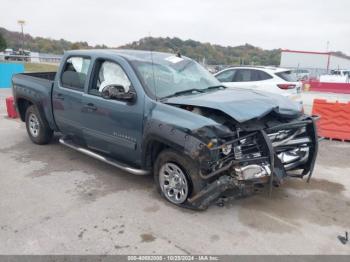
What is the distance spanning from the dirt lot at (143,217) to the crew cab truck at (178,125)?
333 mm

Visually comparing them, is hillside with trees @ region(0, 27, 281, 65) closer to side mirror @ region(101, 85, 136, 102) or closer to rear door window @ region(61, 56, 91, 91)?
rear door window @ region(61, 56, 91, 91)

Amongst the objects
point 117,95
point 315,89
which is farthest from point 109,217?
point 315,89

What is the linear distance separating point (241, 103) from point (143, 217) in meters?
1.78

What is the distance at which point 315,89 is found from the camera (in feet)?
77.7

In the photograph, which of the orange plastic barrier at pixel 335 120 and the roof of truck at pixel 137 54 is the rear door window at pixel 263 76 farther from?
the roof of truck at pixel 137 54

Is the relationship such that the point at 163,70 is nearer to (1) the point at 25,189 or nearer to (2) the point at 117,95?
(2) the point at 117,95

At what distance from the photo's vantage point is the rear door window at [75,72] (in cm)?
516

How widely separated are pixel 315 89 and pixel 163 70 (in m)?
21.6

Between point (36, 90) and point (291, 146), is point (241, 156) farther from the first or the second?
point (36, 90)

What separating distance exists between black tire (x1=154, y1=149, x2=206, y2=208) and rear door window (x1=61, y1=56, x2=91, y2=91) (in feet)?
6.25

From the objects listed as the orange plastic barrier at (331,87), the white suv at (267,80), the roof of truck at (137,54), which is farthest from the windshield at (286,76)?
the orange plastic barrier at (331,87)

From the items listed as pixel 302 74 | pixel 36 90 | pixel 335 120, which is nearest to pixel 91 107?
pixel 36 90

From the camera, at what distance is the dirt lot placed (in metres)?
3.33

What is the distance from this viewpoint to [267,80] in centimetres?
911
